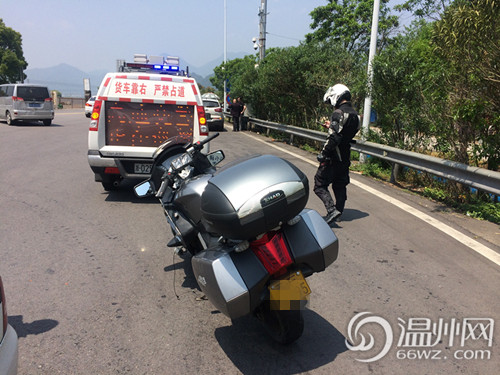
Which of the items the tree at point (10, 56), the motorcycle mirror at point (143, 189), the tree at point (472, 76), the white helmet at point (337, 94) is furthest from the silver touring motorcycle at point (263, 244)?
the tree at point (10, 56)

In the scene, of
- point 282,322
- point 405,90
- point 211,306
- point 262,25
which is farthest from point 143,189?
point 262,25

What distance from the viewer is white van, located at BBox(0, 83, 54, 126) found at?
69.8ft

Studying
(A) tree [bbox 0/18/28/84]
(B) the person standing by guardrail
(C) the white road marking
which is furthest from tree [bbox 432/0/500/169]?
(A) tree [bbox 0/18/28/84]

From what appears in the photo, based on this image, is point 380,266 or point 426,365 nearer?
point 426,365

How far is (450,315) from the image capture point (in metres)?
3.62

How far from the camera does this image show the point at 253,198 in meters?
2.70

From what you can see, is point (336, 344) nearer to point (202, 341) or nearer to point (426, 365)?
point (426, 365)

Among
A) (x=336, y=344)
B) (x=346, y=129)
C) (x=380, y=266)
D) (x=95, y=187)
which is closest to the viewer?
(x=336, y=344)

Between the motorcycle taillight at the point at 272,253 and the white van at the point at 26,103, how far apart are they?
21.9 m

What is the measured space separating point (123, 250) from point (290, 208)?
287 cm

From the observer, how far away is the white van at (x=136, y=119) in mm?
6918

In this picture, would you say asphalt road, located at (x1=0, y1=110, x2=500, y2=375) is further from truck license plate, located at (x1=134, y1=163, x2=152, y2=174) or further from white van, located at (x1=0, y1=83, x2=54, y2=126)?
white van, located at (x1=0, y1=83, x2=54, y2=126)

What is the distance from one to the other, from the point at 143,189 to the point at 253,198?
225cm

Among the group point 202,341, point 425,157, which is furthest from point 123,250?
point 425,157
